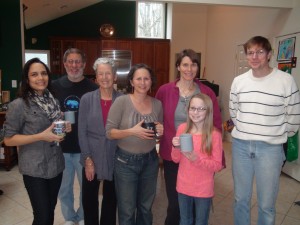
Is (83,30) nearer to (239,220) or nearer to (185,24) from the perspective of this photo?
(185,24)

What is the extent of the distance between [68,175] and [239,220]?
51.9 inches

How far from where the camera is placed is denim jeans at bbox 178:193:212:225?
64.1 inches

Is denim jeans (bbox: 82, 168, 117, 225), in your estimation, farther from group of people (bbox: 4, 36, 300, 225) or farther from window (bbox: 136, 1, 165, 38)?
window (bbox: 136, 1, 165, 38)

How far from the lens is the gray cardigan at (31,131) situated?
1.46m

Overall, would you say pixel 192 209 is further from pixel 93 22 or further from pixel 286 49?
pixel 93 22

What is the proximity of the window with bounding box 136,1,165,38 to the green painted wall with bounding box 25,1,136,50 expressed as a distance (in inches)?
7.7

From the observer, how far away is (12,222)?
238 centimetres

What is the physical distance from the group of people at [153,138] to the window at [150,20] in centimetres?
653

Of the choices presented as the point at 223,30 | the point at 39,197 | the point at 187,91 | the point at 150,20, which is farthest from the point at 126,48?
the point at 39,197

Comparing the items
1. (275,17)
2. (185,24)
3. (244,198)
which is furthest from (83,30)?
(244,198)

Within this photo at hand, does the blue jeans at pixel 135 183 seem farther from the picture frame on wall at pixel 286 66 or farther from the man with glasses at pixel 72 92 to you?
the picture frame on wall at pixel 286 66

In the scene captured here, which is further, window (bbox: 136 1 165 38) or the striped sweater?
window (bbox: 136 1 165 38)

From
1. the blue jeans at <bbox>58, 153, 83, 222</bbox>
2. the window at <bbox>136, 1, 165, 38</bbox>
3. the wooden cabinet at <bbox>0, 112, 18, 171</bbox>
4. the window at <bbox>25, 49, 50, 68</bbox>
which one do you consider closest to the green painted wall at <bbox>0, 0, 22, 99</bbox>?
the wooden cabinet at <bbox>0, 112, 18, 171</bbox>

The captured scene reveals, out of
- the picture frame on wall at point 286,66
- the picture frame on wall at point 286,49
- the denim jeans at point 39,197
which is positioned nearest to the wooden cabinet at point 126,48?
the picture frame on wall at point 286,49
